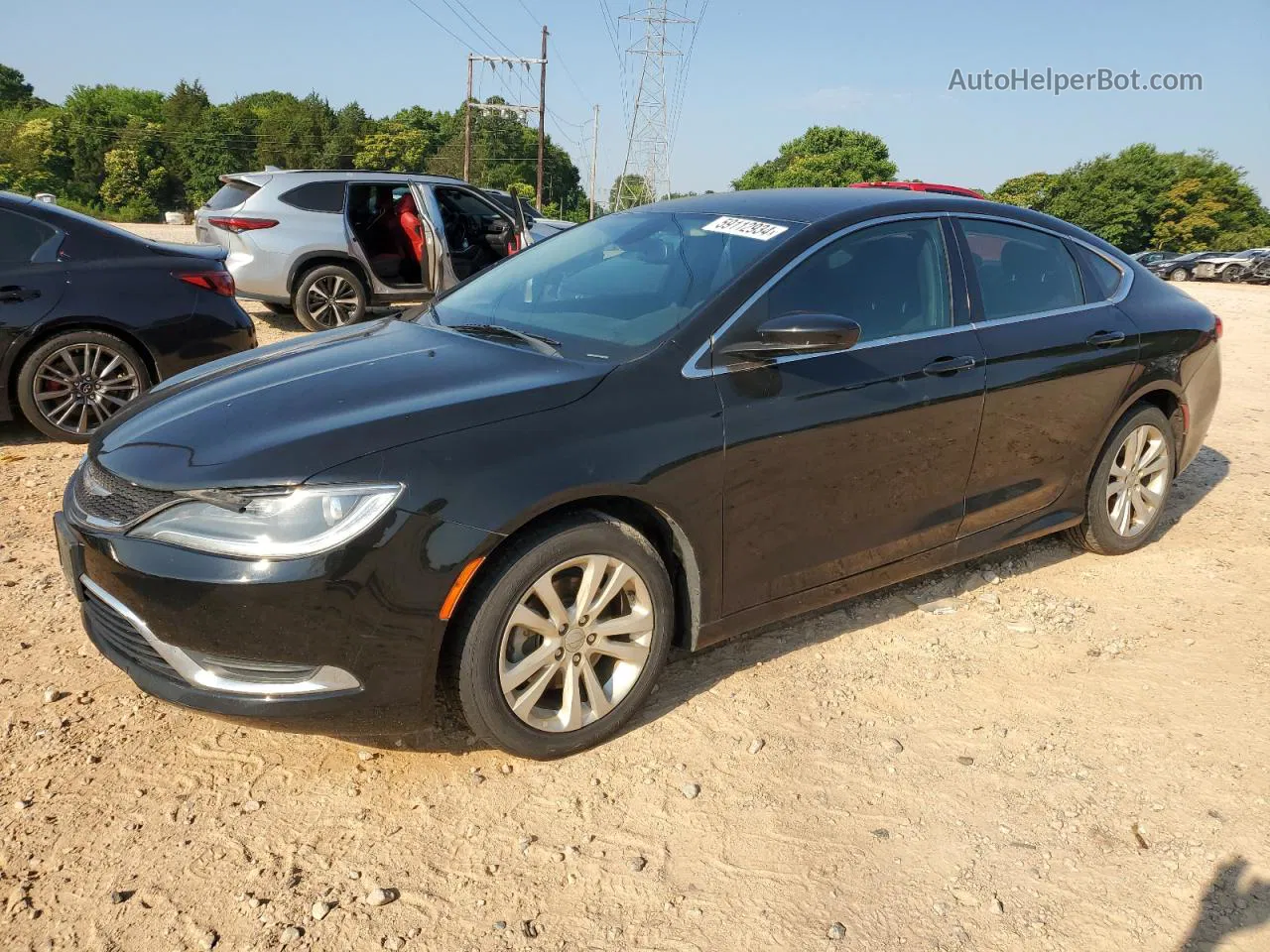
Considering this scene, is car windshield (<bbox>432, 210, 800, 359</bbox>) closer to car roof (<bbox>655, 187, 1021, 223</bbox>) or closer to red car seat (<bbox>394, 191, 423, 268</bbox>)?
car roof (<bbox>655, 187, 1021, 223</bbox>)

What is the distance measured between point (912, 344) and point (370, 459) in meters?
2.06

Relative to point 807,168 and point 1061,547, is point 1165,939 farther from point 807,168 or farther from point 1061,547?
point 807,168

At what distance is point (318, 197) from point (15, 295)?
4726 millimetres

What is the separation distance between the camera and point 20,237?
5.54 m

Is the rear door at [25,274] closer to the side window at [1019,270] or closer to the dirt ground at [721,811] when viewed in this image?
the dirt ground at [721,811]

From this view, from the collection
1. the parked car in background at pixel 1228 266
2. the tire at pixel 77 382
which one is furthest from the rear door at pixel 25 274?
the parked car in background at pixel 1228 266

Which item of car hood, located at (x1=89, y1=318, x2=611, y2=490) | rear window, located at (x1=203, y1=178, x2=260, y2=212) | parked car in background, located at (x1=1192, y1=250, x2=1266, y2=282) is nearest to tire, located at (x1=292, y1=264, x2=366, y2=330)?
rear window, located at (x1=203, y1=178, x2=260, y2=212)

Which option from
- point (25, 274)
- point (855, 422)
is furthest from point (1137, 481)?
point (25, 274)

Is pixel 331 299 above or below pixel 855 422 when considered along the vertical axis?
below

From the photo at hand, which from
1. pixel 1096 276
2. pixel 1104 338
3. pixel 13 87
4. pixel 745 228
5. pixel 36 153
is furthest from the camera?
pixel 13 87

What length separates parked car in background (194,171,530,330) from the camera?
9.57 metres

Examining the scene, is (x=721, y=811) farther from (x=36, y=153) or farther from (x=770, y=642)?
(x=36, y=153)

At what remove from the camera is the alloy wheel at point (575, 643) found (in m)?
2.72

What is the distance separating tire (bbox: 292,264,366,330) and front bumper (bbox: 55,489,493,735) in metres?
7.64
